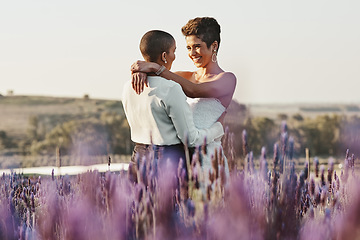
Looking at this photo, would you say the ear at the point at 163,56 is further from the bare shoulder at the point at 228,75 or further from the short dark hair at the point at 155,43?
the bare shoulder at the point at 228,75

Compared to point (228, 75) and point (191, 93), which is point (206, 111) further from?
point (228, 75)

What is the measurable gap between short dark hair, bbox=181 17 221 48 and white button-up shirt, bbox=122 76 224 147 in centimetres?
68

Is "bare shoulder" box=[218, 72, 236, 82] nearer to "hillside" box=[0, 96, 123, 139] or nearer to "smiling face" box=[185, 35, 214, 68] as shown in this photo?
"smiling face" box=[185, 35, 214, 68]

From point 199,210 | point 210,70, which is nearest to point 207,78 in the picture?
point 210,70

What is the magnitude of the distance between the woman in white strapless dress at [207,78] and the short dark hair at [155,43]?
286 millimetres

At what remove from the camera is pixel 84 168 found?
2.34 m

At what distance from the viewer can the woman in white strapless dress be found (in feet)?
11.2

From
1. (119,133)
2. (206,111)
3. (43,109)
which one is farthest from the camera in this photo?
(43,109)

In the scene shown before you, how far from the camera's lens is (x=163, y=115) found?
308 centimetres

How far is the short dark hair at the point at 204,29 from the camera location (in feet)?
11.6

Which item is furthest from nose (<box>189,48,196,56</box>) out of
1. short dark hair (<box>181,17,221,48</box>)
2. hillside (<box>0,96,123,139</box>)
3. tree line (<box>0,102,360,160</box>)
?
hillside (<box>0,96,123,139</box>)

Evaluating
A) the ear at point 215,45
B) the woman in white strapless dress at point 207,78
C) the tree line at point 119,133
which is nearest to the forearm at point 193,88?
the woman in white strapless dress at point 207,78

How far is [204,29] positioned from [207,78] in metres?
0.37

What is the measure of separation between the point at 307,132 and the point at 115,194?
17.0m
